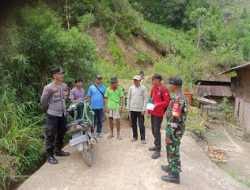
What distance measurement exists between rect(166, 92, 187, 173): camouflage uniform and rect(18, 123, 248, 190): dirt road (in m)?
0.47

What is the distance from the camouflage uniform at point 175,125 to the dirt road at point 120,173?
47cm

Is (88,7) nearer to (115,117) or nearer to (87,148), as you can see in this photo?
(115,117)

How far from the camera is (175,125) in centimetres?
576

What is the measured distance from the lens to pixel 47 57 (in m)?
8.81

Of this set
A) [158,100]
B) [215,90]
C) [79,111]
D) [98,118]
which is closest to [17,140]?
[79,111]

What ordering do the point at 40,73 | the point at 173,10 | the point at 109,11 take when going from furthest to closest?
the point at 173,10 < the point at 109,11 < the point at 40,73

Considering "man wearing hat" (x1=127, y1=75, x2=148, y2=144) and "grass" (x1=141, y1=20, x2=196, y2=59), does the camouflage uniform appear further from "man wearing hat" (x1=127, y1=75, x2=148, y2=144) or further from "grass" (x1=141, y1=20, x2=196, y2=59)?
"grass" (x1=141, y1=20, x2=196, y2=59)

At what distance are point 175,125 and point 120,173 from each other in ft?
5.03

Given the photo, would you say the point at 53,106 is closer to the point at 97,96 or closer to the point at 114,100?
the point at 97,96

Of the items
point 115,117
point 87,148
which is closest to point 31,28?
point 115,117

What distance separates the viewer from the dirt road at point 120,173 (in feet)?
19.2

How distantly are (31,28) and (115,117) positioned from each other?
124 inches

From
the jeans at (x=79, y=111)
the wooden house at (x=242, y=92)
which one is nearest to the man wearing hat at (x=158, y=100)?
the jeans at (x=79, y=111)

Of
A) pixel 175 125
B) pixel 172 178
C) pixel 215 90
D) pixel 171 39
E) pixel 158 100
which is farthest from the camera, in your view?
pixel 171 39
